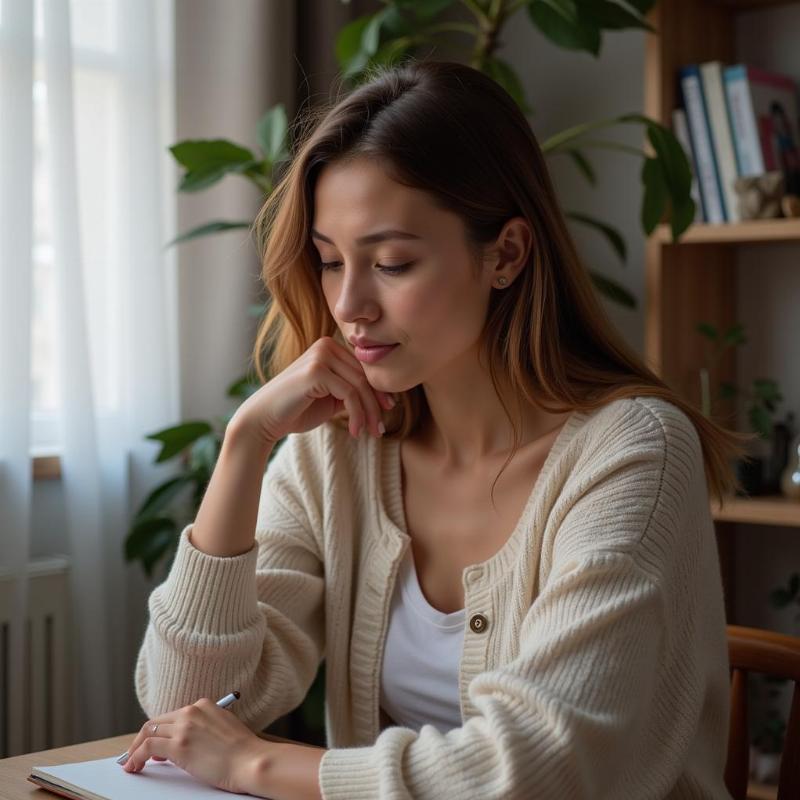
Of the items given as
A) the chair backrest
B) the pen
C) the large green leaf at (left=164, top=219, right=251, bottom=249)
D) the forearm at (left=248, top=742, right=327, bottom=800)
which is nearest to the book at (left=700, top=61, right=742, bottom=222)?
the large green leaf at (left=164, top=219, right=251, bottom=249)

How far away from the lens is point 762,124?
2.38m

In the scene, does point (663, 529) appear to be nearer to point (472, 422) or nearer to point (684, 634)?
point (684, 634)

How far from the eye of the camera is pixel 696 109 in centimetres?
240

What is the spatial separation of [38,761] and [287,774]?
0.28 metres

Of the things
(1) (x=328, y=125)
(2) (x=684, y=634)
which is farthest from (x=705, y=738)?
(1) (x=328, y=125)

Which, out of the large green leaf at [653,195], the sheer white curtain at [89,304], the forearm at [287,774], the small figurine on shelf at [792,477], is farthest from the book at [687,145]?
the forearm at [287,774]

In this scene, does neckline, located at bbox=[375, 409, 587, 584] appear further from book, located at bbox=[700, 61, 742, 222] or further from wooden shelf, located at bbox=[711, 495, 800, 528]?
book, located at bbox=[700, 61, 742, 222]

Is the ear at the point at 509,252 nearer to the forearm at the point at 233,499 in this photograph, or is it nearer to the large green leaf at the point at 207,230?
the forearm at the point at 233,499

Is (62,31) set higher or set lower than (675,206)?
higher

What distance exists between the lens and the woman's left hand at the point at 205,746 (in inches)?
44.6

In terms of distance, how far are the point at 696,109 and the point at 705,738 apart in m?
1.48

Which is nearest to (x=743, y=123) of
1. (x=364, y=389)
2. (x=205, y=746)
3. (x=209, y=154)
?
(x=209, y=154)

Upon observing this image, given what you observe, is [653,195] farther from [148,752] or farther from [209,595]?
[148,752]

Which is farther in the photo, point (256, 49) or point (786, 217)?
point (256, 49)
